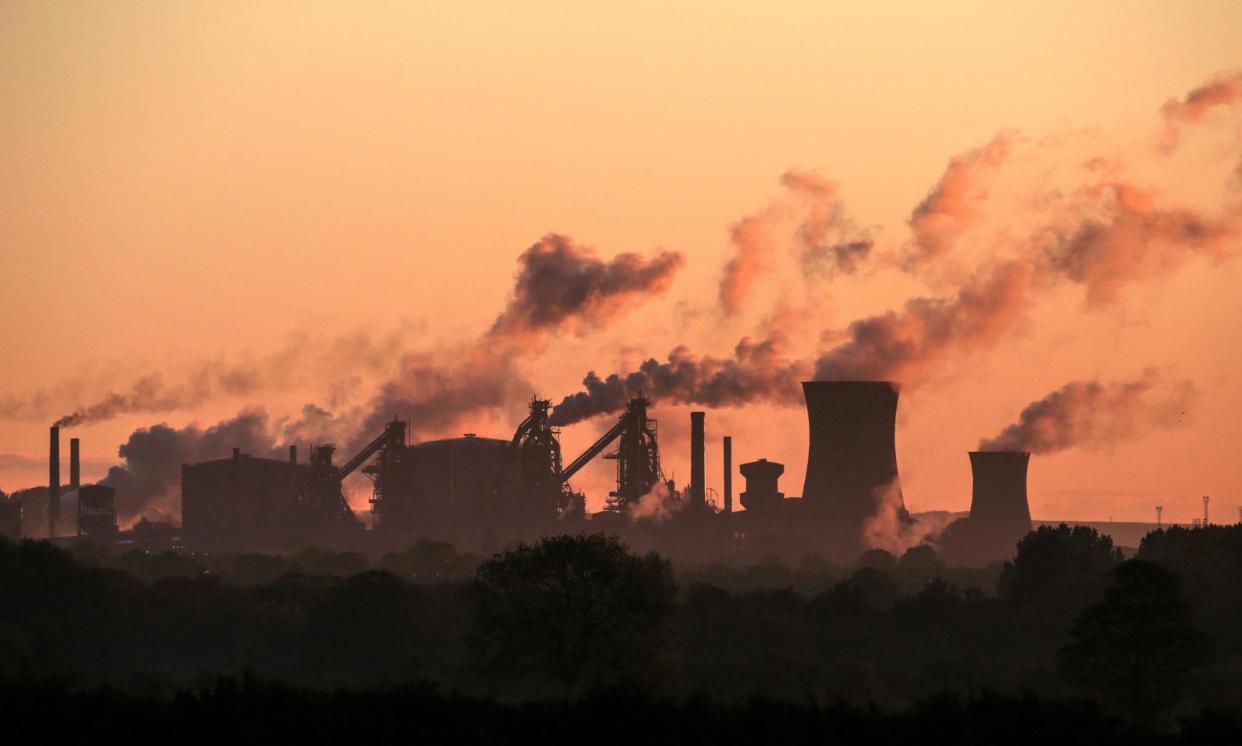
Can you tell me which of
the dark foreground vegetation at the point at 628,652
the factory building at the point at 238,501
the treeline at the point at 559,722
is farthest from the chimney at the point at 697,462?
the treeline at the point at 559,722

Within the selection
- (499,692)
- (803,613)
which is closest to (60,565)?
(803,613)

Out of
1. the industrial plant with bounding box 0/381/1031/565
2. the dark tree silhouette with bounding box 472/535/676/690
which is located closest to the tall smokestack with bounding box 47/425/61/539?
the industrial plant with bounding box 0/381/1031/565

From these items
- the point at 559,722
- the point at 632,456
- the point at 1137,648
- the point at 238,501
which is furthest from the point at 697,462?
the point at 559,722

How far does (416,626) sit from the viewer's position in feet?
282

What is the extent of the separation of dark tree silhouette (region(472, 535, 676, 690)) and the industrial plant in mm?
76953

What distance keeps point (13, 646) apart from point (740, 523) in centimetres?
10526

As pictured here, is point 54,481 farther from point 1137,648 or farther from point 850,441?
point 1137,648

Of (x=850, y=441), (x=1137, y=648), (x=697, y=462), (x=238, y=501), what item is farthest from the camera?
(x=238, y=501)

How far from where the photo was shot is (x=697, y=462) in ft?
543

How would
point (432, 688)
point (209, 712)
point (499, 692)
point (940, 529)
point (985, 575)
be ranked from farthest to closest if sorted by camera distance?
point (940, 529) < point (985, 575) < point (499, 692) < point (432, 688) < point (209, 712)

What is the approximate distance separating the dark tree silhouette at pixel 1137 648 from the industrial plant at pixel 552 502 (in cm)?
8403

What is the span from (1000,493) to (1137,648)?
10295 cm

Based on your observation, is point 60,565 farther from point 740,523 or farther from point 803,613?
point 740,523

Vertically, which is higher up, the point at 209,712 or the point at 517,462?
the point at 517,462
